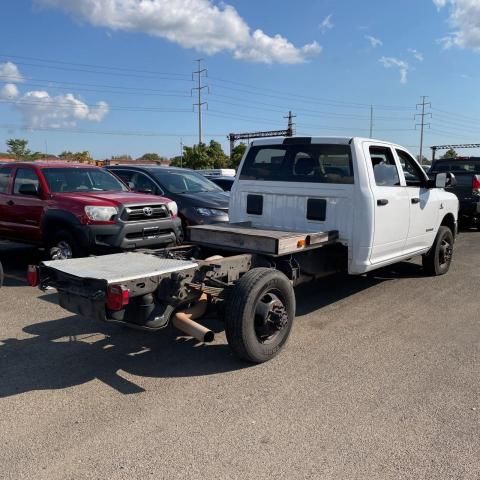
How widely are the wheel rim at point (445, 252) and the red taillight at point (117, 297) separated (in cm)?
576

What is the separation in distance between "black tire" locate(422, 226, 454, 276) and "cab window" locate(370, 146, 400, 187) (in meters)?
1.89

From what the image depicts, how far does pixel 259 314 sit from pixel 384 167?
9.01 ft

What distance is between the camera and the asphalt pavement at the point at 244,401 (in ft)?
9.90

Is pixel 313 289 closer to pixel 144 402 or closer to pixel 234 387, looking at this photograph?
pixel 234 387

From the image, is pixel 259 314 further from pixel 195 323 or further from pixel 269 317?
pixel 195 323

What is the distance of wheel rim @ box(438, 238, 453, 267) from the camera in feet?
26.0

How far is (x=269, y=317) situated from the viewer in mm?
4426

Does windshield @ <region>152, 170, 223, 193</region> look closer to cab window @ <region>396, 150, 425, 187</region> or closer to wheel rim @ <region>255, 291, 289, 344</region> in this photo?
cab window @ <region>396, 150, 425, 187</region>

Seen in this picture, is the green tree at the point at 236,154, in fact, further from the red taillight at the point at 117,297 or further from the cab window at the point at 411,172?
the red taillight at the point at 117,297

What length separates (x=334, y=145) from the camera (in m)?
5.83

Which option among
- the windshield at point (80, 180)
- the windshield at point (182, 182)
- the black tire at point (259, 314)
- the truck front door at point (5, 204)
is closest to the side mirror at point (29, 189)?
A: the windshield at point (80, 180)

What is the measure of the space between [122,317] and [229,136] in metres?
65.3

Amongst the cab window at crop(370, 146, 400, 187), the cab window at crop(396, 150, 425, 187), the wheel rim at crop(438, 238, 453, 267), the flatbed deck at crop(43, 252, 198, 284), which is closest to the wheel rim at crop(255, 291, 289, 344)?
the flatbed deck at crop(43, 252, 198, 284)

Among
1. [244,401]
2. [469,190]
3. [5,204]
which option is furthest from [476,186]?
[244,401]
